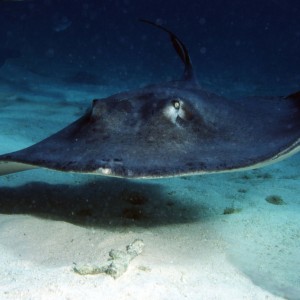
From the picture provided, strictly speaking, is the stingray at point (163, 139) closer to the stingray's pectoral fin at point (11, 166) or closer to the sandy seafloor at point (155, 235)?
the stingray's pectoral fin at point (11, 166)

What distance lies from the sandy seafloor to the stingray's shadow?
1 cm

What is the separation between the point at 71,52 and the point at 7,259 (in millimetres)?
39814

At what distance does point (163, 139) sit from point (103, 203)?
5.35ft

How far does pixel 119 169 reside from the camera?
2545 millimetres

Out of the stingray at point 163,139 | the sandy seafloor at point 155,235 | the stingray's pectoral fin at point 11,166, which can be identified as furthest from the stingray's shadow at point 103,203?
the stingray at point 163,139

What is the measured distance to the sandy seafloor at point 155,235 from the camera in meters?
2.54

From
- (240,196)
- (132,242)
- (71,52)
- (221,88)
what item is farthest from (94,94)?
(71,52)

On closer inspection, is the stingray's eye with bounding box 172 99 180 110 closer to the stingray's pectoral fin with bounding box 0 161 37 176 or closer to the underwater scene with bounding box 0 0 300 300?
the underwater scene with bounding box 0 0 300 300

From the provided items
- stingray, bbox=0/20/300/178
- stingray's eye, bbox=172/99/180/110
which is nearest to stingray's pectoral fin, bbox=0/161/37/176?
stingray, bbox=0/20/300/178

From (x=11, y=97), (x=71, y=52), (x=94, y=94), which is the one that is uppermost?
(x=71, y=52)

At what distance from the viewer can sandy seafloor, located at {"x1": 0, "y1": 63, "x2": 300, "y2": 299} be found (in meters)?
2.54

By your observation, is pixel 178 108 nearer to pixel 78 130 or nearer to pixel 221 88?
pixel 78 130

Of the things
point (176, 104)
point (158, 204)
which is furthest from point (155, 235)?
point (176, 104)

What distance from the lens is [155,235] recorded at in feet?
11.4
